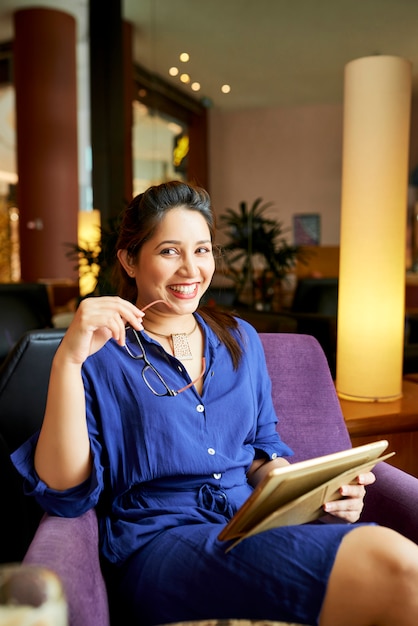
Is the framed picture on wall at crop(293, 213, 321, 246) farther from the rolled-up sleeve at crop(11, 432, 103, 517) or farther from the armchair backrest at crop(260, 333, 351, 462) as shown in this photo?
the rolled-up sleeve at crop(11, 432, 103, 517)

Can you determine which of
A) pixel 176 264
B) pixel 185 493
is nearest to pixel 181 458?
pixel 185 493

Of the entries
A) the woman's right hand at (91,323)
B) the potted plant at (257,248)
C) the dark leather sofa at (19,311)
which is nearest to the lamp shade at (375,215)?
the woman's right hand at (91,323)

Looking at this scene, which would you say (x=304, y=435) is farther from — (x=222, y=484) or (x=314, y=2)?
(x=314, y=2)

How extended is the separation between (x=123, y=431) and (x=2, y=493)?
58cm

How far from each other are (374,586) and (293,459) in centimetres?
68

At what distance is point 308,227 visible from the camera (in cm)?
1125

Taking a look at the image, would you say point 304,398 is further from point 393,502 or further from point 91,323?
point 91,323

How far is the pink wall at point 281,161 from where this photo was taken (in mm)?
10867

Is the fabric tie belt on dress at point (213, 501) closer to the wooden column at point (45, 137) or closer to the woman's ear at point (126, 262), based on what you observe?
the woman's ear at point (126, 262)

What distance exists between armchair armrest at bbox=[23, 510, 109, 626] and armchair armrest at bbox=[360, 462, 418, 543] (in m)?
0.68

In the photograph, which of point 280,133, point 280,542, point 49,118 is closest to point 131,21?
point 49,118

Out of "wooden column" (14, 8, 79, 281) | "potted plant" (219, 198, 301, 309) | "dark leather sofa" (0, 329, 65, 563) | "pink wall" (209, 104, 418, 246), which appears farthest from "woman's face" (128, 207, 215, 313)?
"pink wall" (209, 104, 418, 246)

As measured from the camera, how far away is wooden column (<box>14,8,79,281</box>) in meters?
8.20

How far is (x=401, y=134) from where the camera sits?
2482mm
